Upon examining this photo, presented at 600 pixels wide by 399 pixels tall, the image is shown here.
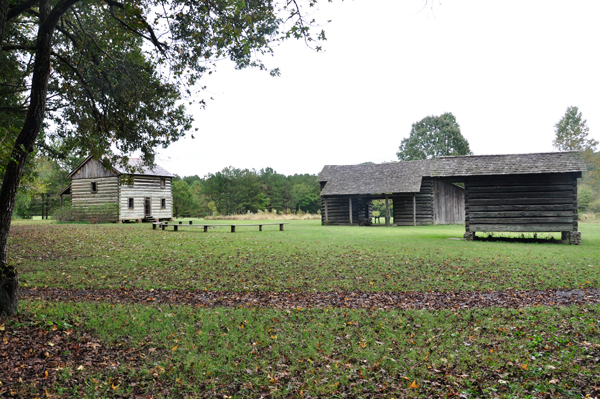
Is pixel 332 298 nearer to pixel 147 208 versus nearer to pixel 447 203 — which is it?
pixel 447 203

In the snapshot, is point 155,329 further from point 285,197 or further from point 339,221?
point 285,197

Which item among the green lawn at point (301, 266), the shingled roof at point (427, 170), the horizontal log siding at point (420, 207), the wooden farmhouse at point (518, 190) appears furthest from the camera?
the horizontal log siding at point (420, 207)

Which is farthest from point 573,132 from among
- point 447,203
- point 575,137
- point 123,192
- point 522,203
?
point 123,192

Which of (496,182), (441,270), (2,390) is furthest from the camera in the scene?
(496,182)

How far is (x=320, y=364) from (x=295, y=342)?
2.45ft

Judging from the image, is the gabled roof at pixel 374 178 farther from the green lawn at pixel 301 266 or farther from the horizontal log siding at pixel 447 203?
the green lawn at pixel 301 266

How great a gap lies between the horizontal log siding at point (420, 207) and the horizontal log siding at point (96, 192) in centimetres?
Result: 2526

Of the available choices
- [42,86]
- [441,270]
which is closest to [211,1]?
[42,86]

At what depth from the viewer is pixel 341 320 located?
649 centimetres

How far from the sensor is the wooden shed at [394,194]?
107 feet

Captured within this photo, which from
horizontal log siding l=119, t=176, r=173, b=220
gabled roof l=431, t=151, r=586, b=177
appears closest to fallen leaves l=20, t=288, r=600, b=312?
gabled roof l=431, t=151, r=586, b=177

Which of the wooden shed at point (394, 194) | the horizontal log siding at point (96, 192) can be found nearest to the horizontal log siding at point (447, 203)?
the wooden shed at point (394, 194)

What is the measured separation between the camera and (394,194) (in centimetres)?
3269

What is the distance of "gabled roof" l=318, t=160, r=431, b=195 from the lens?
32.4 meters
